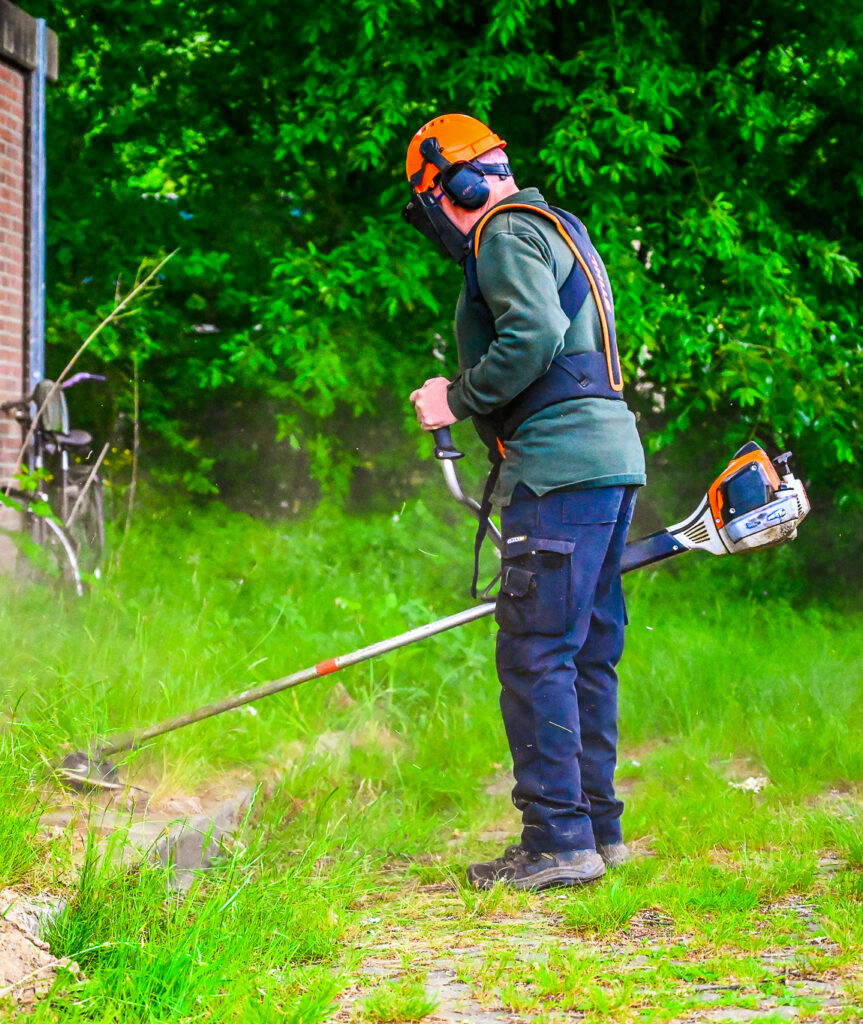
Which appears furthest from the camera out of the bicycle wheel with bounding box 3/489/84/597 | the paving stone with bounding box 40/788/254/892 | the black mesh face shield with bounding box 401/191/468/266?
the bicycle wheel with bounding box 3/489/84/597

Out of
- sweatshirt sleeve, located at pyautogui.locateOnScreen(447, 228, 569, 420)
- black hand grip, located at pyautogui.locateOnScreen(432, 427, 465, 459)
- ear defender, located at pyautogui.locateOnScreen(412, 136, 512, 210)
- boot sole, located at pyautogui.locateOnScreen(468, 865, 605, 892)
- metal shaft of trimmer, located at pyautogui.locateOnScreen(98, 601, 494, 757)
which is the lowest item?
boot sole, located at pyautogui.locateOnScreen(468, 865, 605, 892)

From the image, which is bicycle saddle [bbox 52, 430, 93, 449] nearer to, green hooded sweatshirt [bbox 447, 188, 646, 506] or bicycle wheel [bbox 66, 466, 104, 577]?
bicycle wheel [bbox 66, 466, 104, 577]

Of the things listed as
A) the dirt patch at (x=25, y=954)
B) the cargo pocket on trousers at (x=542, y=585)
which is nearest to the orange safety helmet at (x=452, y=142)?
the cargo pocket on trousers at (x=542, y=585)

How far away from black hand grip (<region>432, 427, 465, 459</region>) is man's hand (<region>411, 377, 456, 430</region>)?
0.07 ft

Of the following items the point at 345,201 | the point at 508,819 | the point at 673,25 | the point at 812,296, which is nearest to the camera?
the point at 508,819

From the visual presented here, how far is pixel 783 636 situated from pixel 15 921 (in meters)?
4.82

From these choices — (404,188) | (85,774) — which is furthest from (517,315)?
(404,188)

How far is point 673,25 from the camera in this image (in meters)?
7.66

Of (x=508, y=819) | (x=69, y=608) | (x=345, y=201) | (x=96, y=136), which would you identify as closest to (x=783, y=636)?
(x=508, y=819)

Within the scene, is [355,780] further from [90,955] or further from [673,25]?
[673,25]

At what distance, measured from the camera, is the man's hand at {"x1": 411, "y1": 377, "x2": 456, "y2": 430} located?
3518mm

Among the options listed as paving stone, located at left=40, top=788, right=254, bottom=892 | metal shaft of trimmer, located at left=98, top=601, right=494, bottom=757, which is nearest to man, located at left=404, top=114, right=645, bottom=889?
metal shaft of trimmer, located at left=98, top=601, right=494, bottom=757

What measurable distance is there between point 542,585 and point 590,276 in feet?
2.95

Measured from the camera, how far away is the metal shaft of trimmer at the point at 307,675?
3598mm
